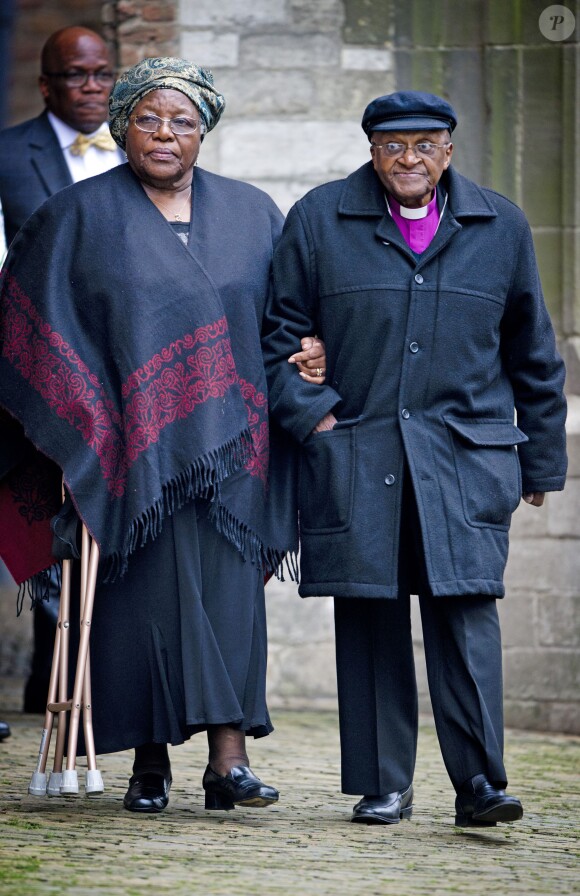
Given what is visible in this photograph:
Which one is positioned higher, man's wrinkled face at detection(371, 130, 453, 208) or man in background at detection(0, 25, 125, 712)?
man in background at detection(0, 25, 125, 712)

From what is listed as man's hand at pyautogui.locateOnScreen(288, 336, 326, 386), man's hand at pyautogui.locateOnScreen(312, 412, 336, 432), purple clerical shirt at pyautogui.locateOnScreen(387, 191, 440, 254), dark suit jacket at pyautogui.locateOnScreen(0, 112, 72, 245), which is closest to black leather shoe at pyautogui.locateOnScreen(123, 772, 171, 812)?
man's hand at pyautogui.locateOnScreen(312, 412, 336, 432)

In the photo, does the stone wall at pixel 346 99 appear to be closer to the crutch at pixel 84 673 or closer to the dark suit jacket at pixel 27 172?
the dark suit jacket at pixel 27 172

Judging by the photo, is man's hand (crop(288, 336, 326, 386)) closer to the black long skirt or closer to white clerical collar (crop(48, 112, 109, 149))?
the black long skirt

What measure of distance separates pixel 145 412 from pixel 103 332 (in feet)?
0.90

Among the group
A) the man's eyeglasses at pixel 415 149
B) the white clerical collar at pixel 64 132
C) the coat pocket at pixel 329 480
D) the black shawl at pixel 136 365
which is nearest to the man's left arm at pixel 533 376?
the man's eyeglasses at pixel 415 149

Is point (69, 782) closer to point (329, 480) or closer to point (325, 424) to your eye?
point (329, 480)

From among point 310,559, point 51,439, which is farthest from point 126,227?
point 310,559

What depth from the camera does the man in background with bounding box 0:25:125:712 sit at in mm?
7121

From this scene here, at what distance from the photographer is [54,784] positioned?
5.07 meters

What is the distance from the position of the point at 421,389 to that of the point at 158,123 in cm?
105

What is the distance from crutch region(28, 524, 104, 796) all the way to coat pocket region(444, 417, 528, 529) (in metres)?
1.02

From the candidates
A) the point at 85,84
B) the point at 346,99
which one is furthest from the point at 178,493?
the point at 346,99

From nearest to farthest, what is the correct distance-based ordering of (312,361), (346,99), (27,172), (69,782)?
(69,782)
(312,361)
(27,172)
(346,99)

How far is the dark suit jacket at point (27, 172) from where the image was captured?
6996 mm
